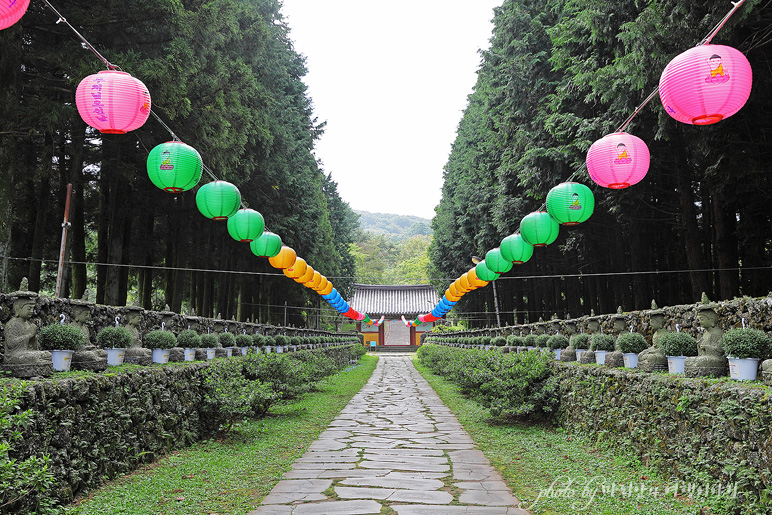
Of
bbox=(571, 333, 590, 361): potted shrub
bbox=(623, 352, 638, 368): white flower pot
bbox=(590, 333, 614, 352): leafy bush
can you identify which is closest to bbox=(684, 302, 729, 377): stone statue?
bbox=(623, 352, 638, 368): white flower pot

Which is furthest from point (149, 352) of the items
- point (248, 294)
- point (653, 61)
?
point (248, 294)

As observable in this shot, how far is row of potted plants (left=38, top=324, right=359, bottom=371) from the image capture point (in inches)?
179

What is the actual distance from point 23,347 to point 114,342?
5.32 ft

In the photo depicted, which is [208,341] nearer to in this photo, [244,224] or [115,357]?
[244,224]

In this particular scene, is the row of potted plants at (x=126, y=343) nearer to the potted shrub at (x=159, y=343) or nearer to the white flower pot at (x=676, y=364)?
the potted shrub at (x=159, y=343)

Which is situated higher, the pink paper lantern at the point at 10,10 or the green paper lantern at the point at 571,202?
the pink paper lantern at the point at 10,10

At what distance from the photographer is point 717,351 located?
459cm

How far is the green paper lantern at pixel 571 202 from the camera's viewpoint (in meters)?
8.37

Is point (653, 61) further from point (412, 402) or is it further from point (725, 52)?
point (412, 402)

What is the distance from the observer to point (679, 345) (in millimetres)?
5039

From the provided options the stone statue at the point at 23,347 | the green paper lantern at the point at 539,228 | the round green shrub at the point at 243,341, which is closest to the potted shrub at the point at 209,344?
the round green shrub at the point at 243,341

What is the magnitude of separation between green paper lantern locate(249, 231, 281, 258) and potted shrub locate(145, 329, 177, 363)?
3.88m

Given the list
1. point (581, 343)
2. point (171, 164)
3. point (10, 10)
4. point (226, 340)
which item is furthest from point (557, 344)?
point (10, 10)

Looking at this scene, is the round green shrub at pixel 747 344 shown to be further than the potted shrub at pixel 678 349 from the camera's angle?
No
